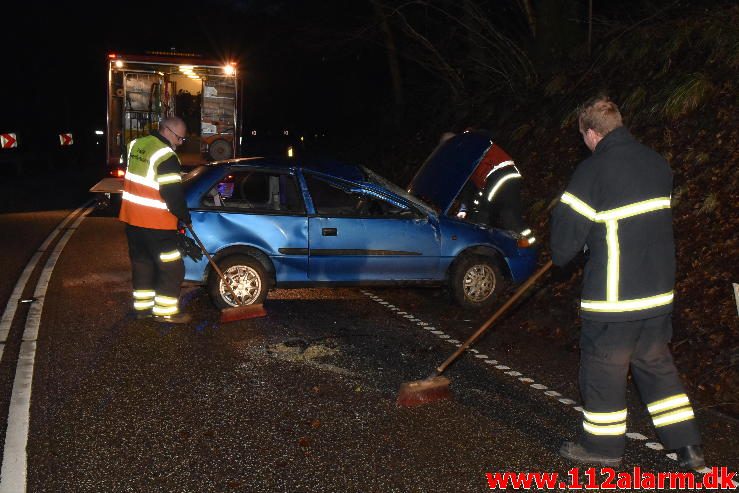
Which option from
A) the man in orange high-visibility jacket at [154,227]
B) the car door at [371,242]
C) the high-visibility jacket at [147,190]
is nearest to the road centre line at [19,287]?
the man in orange high-visibility jacket at [154,227]

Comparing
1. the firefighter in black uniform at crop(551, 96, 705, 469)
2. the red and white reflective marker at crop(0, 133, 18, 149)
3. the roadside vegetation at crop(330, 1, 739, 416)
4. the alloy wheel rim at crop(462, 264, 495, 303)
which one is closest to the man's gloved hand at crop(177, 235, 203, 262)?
the alloy wheel rim at crop(462, 264, 495, 303)

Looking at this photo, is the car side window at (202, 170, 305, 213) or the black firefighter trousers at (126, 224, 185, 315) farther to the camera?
the car side window at (202, 170, 305, 213)

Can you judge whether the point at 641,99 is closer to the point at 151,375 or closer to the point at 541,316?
the point at 541,316

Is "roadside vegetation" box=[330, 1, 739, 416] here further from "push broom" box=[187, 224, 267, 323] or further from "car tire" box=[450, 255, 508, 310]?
"push broom" box=[187, 224, 267, 323]

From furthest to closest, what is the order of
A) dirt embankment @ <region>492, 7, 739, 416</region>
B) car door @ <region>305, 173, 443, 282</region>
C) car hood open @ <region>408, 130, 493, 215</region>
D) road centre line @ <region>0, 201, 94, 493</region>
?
car hood open @ <region>408, 130, 493, 215</region> < car door @ <region>305, 173, 443, 282</region> < dirt embankment @ <region>492, 7, 739, 416</region> < road centre line @ <region>0, 201, 94, 493</region>

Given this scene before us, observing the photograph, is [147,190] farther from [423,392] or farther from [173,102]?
[173,102]

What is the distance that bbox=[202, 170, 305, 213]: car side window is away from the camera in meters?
8.98

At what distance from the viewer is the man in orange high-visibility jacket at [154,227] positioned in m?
8.41

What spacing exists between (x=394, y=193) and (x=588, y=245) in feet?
14.5

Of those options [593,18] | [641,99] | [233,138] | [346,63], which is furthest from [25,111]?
[641,99]

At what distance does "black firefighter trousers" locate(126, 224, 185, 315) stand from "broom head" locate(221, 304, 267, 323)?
0.48 meters

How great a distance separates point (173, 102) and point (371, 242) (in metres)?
10.1

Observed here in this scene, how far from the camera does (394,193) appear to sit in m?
9.26

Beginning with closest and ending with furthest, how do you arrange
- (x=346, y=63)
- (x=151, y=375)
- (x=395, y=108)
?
1. (x=151, y=375)
2. (x=395, y=108)
3. (x=346, y=63)
